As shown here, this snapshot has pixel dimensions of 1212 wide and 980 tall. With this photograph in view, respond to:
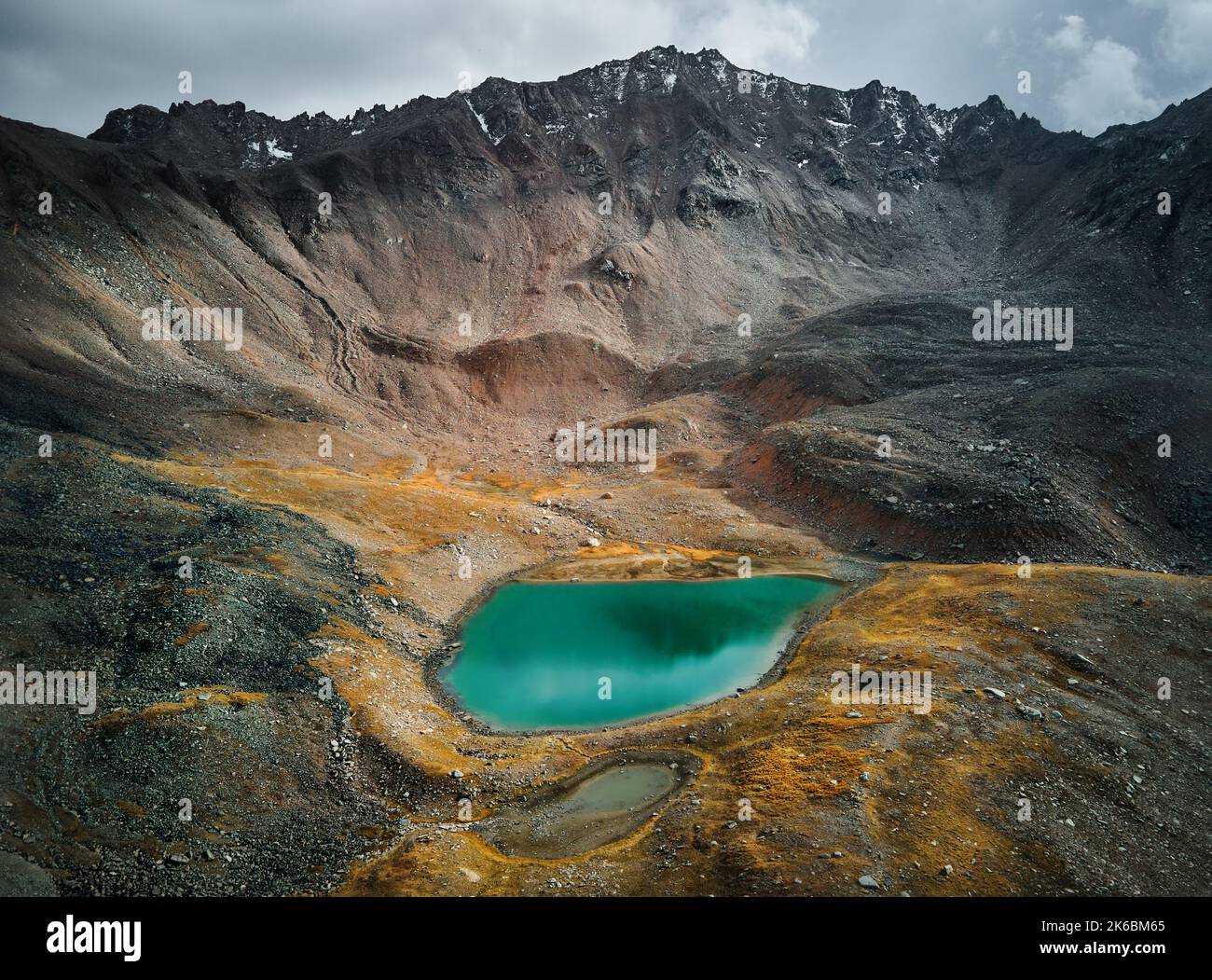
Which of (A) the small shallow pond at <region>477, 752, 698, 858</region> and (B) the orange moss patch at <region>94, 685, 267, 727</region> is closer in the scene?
(A) the small shallow pond at <region>477, 752, 698, 858</region>

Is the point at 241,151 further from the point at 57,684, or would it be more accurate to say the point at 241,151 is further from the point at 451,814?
the point at 451,814

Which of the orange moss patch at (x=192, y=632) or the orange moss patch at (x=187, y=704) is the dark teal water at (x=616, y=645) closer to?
the orange moss patch at (x=187, y=704)

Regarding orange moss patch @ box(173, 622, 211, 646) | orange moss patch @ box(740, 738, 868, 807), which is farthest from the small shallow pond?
orange moss patch @ box(173, 622, 211, 646)

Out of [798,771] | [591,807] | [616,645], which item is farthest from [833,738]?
[616,645]

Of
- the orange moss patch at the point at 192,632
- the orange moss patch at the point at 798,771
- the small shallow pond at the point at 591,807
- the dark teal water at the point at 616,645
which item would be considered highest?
the orange moss patch at the point at 192,632

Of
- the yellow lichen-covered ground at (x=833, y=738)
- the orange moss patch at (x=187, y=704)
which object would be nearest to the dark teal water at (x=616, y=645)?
the yellow lichen-covered ground at (x=833, y=738)

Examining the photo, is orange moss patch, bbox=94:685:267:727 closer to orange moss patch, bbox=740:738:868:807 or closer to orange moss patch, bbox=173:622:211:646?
orange moss patch, bbox=173:622:211:646

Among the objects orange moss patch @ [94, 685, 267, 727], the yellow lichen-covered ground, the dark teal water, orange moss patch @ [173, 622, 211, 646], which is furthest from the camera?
the dark teal water

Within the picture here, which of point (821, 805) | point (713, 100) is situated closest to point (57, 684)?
point (821, 805)

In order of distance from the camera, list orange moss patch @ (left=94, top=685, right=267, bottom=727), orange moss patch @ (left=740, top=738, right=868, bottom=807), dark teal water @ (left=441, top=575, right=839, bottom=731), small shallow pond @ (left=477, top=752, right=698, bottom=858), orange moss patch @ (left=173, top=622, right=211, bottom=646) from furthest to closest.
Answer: dark teal water @ (left=441, top=575, right=839, bottom=731)
orange moss patch @ (left=173, top=622, right=211, bottom=646)
orange moss patch @ (left=94, top=685, right=267, bottom=727)
orange moss patch @ (left=740, top=738, right=868, bottom=807)
small shallow pond @ (left=477, top=752, right=698, bottom=858)

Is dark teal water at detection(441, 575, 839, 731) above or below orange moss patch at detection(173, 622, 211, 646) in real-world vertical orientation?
below
